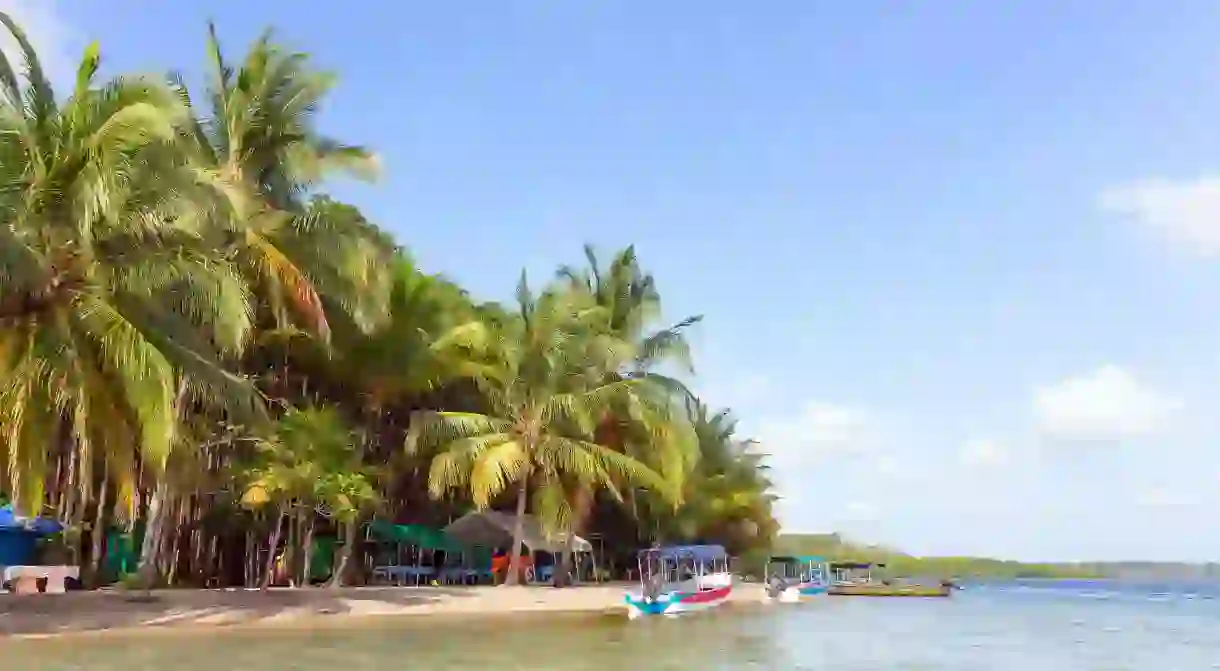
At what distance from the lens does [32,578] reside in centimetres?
1808

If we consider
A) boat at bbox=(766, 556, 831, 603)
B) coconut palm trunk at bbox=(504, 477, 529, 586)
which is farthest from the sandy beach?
boat at bbox=(766, 556, 831, 603)

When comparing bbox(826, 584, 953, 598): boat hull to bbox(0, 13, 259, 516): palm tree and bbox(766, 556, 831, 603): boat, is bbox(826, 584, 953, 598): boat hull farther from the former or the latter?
bbox(0, 13, 259, 516): palm tree

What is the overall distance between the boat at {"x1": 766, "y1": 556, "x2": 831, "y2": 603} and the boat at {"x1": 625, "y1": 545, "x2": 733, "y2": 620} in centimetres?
212

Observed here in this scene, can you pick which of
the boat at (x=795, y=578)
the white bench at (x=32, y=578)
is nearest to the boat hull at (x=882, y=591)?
the boat at (x=795, y=578)

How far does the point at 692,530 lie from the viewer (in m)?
37.2

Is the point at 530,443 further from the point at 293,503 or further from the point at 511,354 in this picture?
the point at 293,503

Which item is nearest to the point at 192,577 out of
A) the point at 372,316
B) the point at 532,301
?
the point at 372,316

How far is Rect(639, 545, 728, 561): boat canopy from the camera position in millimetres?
32678

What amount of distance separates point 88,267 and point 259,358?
9762mm

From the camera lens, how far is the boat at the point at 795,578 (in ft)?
121

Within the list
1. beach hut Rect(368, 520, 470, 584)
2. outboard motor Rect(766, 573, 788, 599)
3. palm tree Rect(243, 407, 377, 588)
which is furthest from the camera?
outboard motor Rect(766, 573, 788, 599)

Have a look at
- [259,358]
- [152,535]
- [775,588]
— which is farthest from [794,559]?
[152,535]

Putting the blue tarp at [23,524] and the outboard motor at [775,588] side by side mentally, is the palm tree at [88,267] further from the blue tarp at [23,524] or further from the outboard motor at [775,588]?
the outboard motor at [775,588]

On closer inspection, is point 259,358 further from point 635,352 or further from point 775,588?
point 775,588
